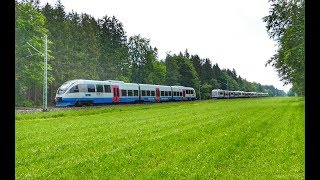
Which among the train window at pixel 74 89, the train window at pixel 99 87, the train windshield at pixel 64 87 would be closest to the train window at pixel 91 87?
the train window at pixel 99 87

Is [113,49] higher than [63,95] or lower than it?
higher

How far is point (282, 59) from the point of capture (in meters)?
6.61

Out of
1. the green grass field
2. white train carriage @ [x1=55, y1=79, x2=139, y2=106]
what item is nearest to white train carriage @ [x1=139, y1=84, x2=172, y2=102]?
white train carriage @ [x1=55, y1=79, x2=139, y2=106]

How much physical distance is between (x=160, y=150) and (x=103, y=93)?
9298 mm

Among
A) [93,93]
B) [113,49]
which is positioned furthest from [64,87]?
[93,93]

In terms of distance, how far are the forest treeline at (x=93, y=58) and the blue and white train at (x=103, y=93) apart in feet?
1.55

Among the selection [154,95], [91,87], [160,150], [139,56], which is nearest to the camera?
[160,150]

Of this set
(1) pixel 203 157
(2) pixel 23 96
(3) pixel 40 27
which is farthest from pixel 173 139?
(3) pixel 40 27

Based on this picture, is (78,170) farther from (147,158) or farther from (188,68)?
(188,68)

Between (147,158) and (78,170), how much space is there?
1476 millimetres

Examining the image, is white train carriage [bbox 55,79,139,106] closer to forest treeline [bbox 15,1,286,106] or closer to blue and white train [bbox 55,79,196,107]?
blue and white train [bbox 55,79,196,107]

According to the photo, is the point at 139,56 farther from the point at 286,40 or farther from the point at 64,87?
the point at 286,40

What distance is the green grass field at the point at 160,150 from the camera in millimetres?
4980

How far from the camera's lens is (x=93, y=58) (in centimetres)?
1130
